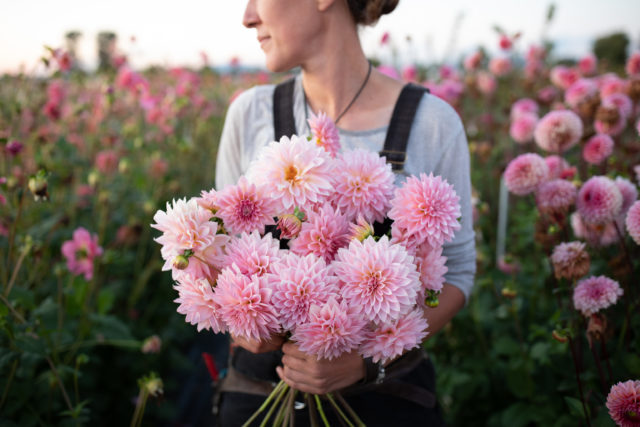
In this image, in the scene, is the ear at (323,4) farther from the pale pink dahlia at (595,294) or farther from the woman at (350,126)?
the pale pink dahlia at (595,294)

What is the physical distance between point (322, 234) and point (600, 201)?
32.5 inches

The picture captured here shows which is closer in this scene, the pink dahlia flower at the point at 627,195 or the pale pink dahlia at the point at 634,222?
the pale pink dahlia at the point at 634,222

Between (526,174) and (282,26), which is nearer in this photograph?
(282,26)

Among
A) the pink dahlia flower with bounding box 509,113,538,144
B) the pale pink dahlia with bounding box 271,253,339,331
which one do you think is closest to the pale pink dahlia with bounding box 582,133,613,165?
the pink dahlia flower with bounding box 509,113,538,144

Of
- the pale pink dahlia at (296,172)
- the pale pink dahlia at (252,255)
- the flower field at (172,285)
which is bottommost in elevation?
the flower field at (172,285)

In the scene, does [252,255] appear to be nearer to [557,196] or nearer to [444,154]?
[444,154]

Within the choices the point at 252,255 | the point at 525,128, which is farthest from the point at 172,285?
the point at 525,128

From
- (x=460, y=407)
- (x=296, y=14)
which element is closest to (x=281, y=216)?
(x=296, y=14)

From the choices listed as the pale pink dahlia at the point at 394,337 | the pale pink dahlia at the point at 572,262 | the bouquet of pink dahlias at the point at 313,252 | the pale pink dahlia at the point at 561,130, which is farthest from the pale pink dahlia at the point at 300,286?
the pale pink dahlia at the point at 561,130

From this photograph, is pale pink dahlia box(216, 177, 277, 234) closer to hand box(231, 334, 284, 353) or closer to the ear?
hand box(231, 334, 284, 353)

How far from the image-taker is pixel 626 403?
30.0 inches

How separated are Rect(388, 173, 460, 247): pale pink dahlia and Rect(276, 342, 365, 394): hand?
0.28m

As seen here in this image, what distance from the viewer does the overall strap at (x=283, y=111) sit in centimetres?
130

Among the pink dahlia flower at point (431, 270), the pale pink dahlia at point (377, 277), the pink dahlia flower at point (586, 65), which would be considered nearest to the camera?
the pale pink dahlia at point (377, 277)
